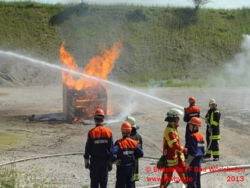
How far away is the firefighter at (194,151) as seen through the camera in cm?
644

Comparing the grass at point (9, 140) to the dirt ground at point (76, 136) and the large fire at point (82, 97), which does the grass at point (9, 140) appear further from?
the large fire at point (82, 97)

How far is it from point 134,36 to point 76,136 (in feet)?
102

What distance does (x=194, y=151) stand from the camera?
642cm

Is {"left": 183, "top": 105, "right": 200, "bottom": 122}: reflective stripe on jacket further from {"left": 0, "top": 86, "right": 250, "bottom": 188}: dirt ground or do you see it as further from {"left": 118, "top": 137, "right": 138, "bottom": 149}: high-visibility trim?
{"left": 118, "top": 137, "right": 138, "bottom": 149}: high-visibility trim

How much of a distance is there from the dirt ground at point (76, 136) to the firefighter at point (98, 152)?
4.48 feet

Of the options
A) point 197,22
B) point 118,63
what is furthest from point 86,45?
point 197,22

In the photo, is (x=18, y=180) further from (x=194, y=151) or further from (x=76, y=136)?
(x=76, y=136)

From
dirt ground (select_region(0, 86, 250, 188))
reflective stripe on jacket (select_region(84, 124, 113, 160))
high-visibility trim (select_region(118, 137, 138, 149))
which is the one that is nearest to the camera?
high-visibility trim (select_region(118, 137, 138, 149))

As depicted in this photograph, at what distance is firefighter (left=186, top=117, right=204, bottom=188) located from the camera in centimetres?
644

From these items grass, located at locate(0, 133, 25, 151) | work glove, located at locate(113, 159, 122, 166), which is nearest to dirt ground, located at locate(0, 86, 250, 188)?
grass, located at locate(0, 133, 25, 151)

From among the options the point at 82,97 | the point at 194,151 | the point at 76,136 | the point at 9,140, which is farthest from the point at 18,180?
the point at 82,97

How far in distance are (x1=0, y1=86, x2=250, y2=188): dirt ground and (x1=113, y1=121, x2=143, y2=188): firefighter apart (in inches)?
63.1

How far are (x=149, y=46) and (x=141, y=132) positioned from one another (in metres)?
29.0

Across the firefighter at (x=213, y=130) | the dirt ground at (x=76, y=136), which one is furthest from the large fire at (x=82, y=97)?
the firefighter at (x=213, y=130)
